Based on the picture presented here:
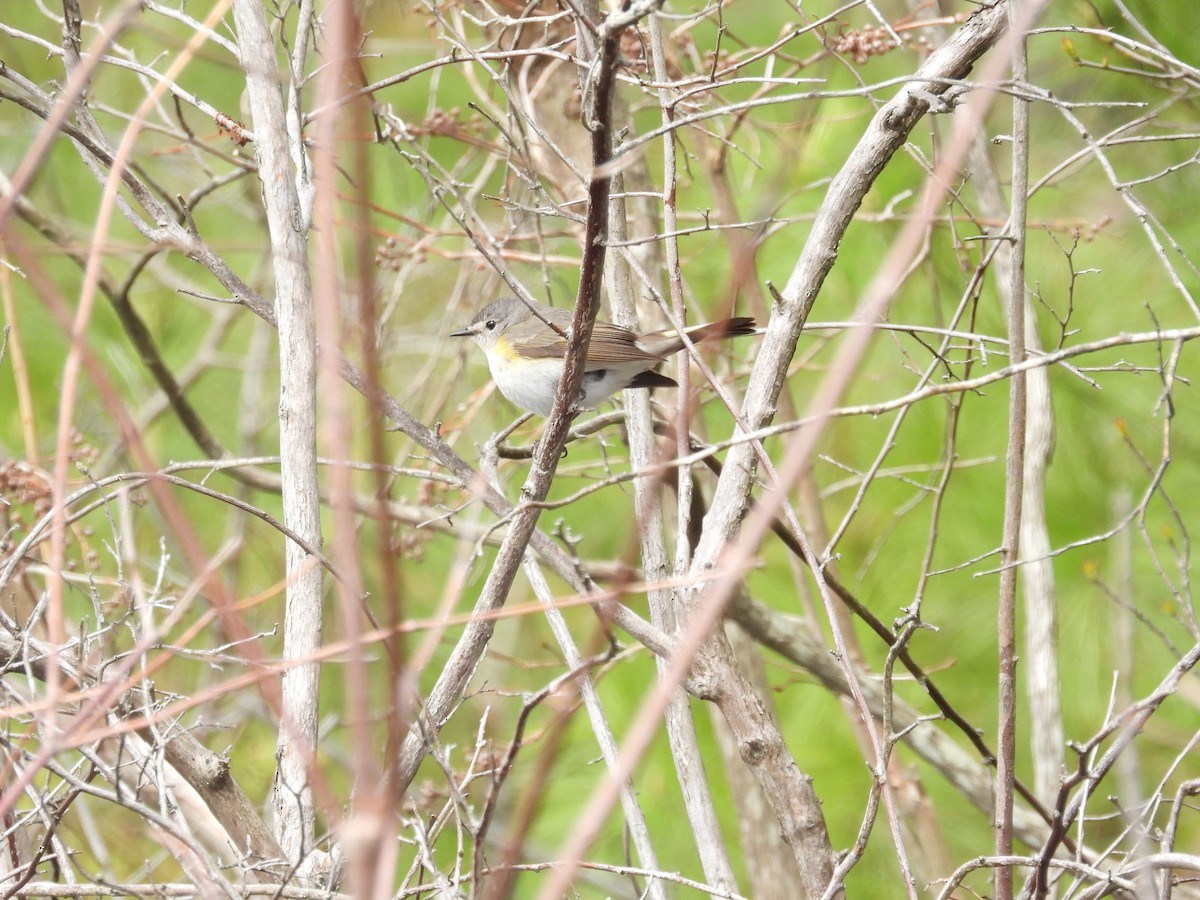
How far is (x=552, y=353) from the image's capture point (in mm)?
3592

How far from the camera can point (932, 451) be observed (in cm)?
403

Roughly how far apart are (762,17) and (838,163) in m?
0.89

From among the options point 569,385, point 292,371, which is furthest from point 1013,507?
point 292,371

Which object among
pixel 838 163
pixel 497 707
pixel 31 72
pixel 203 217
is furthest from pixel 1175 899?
pixel 31 72

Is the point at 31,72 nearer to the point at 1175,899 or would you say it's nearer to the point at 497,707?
the point at 497,707

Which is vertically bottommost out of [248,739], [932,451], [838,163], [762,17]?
[248,739]

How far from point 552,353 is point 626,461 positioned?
1.42 feet

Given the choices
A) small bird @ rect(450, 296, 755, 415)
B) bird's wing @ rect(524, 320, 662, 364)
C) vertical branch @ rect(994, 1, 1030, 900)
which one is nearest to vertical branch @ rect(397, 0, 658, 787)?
small bird @ rect(450, 296, 755, 415)

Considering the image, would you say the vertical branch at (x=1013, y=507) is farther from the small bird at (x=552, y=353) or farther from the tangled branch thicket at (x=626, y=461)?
the small bird at (x=552, y=353)

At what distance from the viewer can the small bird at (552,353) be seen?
9.58ft

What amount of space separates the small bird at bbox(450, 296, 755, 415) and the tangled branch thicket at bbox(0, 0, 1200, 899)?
130 millimetres

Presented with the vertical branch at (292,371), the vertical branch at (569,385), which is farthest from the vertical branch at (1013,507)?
the vertical branch at (292,371)

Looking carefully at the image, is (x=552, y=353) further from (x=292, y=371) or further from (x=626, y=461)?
(x=292, y=371)

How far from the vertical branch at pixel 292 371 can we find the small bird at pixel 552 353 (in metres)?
0.66
